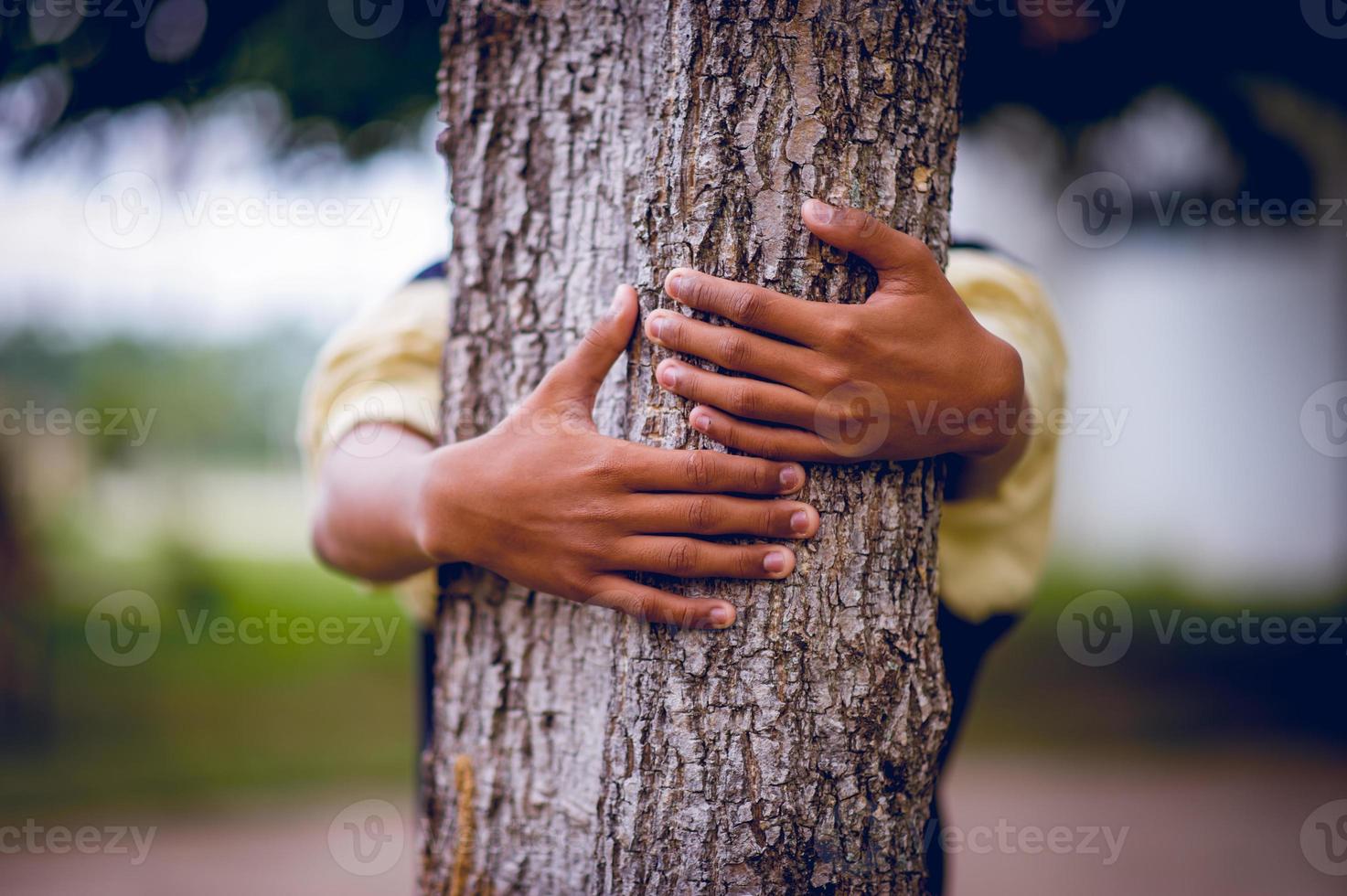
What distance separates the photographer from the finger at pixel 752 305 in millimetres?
1101

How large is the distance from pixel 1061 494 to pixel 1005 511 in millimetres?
6778

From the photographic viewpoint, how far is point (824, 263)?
1.16 metres

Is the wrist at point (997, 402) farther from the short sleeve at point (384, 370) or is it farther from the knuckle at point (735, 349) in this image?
the short sleeve at point (384, 370)

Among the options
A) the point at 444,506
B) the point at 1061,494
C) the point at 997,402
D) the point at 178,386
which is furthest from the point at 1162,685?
the point at 178,386

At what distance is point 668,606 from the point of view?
115 centimetres

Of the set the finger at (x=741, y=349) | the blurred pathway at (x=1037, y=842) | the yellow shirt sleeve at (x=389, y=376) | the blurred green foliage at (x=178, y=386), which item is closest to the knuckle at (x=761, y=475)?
the finger at (x=741, y=349)

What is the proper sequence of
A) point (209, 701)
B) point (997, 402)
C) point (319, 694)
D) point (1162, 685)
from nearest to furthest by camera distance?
point (997, 402) < point (209, 701) < point (319, 694) < point (1162, 685)

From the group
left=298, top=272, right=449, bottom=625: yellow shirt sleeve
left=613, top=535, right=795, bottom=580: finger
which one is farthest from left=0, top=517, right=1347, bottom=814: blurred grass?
left=613, top=535, right=795, bottom=580: finger

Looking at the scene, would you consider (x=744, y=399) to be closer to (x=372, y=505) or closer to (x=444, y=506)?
(x=444, y=506)

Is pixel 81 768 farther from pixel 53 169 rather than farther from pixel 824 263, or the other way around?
pixel 824 263

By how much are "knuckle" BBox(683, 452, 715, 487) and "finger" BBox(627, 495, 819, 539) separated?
0.02 metres

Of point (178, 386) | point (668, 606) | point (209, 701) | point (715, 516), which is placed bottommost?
point (209, 701)

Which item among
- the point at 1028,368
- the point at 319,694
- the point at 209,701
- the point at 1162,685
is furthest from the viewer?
the point at 1162,685

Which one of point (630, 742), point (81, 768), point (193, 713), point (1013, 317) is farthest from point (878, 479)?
point (193, 713)
